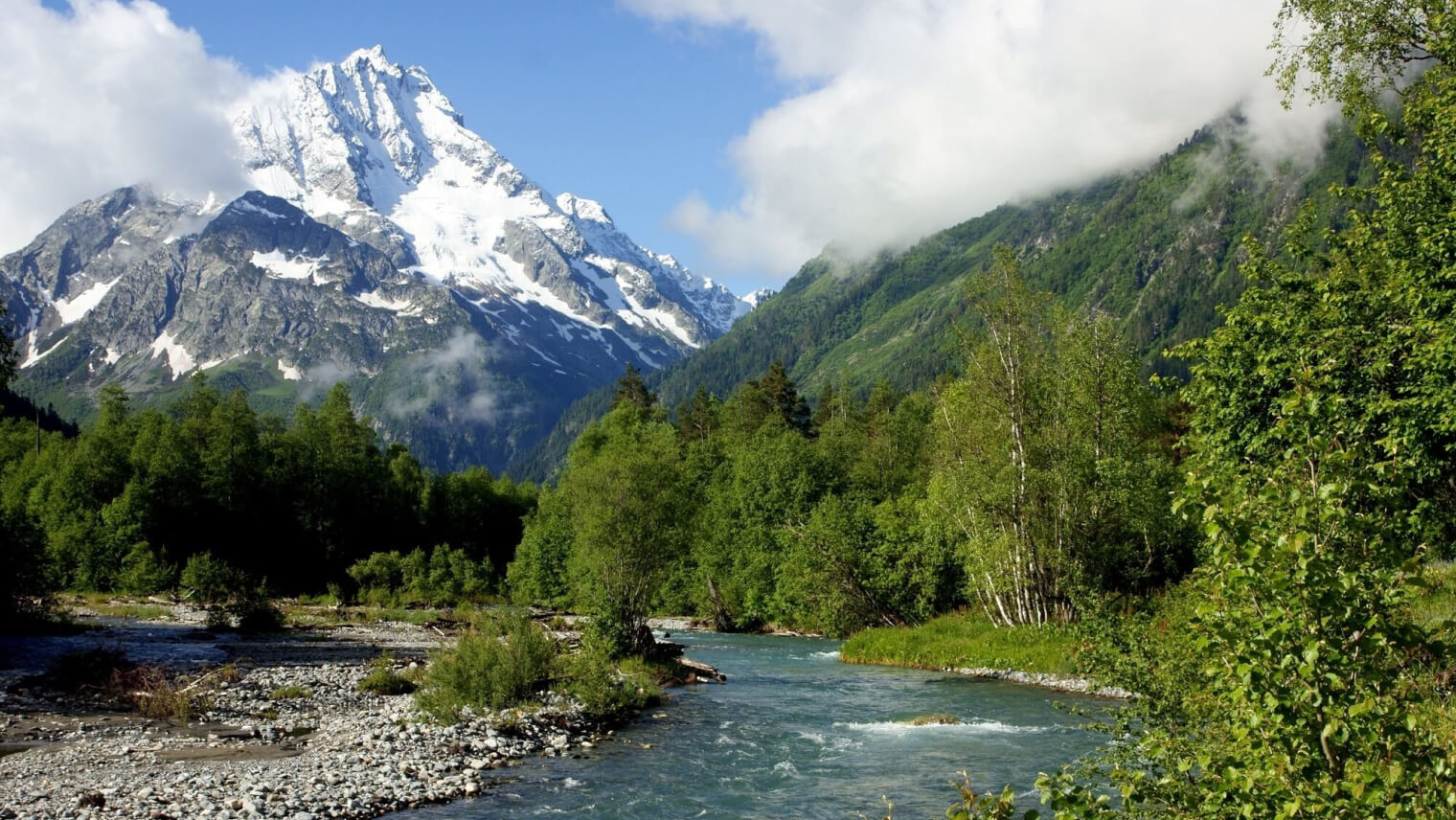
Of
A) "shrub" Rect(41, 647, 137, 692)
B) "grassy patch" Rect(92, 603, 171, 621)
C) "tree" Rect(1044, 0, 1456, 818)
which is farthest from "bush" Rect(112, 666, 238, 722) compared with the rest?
"grassy patch" Rect(92, 603, 171, 621)

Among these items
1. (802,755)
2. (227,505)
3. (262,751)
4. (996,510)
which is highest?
(227,505)

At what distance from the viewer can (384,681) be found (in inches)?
1219

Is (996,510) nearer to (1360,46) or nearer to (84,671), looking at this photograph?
(1360,46)

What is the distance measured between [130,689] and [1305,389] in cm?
3036

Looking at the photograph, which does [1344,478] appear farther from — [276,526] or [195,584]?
[276,526]

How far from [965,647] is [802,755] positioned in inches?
726

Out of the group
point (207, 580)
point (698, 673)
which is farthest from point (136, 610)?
point (698, 673)

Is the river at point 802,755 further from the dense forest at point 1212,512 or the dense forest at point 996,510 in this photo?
the dense forest at point 996,510

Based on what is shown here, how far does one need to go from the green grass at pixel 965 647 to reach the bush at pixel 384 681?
2110 cm

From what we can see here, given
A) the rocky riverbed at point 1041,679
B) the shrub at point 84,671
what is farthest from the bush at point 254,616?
the rocky riverbed at point 1041,679

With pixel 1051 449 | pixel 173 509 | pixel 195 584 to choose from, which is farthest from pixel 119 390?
pixel 1051 449

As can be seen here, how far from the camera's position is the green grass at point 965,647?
118 feet

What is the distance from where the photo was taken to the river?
18.6 metres

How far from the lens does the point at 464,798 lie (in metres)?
18.3
